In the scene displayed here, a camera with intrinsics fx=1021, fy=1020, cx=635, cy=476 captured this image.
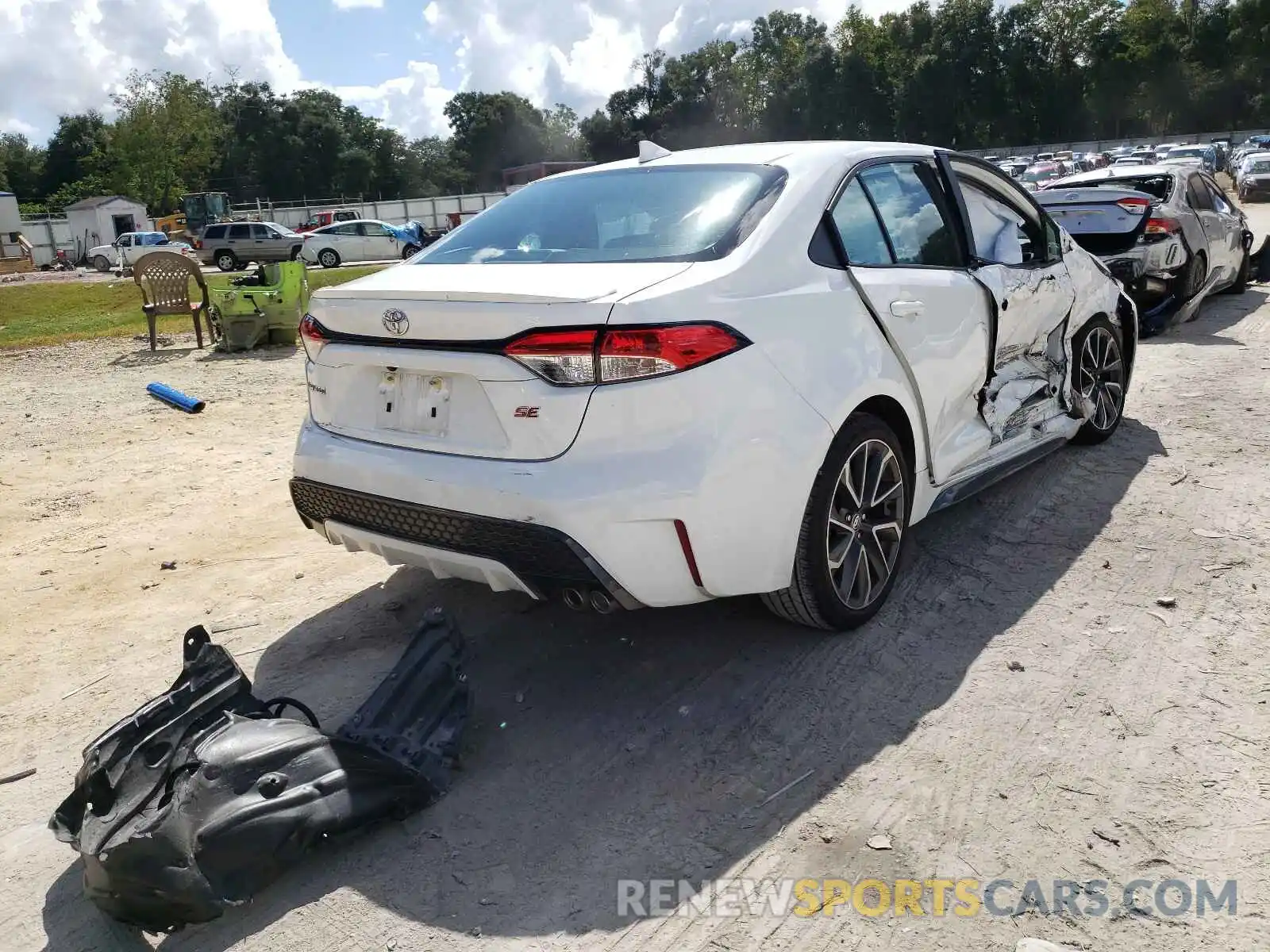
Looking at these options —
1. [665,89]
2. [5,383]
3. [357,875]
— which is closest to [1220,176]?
[5,383]

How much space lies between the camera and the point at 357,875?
→ 2.61m

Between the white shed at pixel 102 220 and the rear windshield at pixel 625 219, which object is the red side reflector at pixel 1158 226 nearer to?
the rear windshield at pixel 625 219

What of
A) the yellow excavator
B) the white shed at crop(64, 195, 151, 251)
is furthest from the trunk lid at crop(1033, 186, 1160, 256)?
the white shed at crop(64, 195, 151, 251)

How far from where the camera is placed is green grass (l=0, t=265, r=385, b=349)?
14281mm

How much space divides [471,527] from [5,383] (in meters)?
9.16

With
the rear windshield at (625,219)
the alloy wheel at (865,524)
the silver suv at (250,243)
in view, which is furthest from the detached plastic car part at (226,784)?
the silver suv at (250,243)

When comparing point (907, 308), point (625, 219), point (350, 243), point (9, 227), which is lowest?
point (907, 308)

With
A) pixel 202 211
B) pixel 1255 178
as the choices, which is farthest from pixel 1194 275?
pixel 202 211

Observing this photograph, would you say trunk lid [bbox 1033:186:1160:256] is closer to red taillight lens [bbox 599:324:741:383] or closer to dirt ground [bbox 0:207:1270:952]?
dirt ground [bbox 0:207:1270:952]

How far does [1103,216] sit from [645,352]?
26.4 ft

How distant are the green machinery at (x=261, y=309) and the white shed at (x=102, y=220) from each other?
1924 inches

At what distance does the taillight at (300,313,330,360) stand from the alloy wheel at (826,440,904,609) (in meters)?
1.85

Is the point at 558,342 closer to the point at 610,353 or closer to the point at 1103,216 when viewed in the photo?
the point at 610,353

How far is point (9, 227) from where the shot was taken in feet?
162
